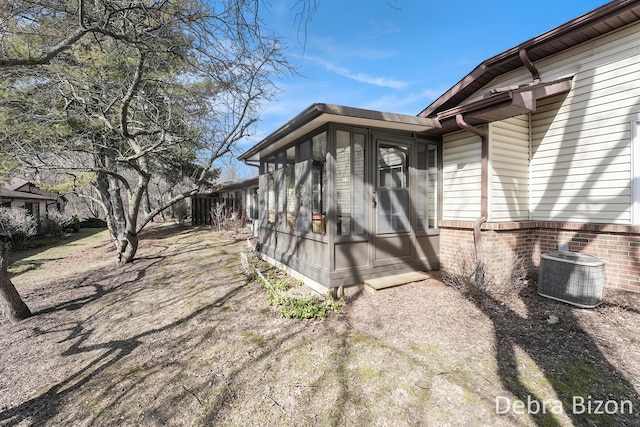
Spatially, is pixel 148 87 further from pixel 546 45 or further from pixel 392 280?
pixel 546 45

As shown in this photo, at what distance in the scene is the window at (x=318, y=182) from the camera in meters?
4.65

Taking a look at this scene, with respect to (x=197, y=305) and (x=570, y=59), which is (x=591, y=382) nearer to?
(x=570, y=59)

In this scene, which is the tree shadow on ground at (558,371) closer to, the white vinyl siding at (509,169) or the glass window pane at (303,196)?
the white vinyl siding at (509,169)

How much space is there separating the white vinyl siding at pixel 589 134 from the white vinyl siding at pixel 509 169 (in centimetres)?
17

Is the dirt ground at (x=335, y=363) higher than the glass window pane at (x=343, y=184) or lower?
lower

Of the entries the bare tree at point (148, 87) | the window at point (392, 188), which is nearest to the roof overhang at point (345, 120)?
the window at point (392, 188)

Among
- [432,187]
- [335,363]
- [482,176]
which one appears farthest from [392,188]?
[335,363]

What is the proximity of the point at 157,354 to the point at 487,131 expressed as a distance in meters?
5.80

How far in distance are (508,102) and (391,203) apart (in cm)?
219

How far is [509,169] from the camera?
15.4ft

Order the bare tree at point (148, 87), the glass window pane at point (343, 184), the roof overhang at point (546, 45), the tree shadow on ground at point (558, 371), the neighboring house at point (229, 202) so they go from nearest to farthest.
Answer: the tree shadow on ground at point (558, 371) < the bare tree at point (148, 87) < the roof overhang at point (546, 45) < the glass window pane at point (343, 184) < the neighboring house at point (229, 202)

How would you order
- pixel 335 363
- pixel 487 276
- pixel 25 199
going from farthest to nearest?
pixel 25 199
pixel 487 276
pixel 335 363

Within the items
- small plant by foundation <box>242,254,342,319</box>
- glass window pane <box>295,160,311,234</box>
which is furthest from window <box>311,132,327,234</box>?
small plant by foundation <box>242,254,342,319</box>

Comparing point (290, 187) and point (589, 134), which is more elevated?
point (589, 134)
